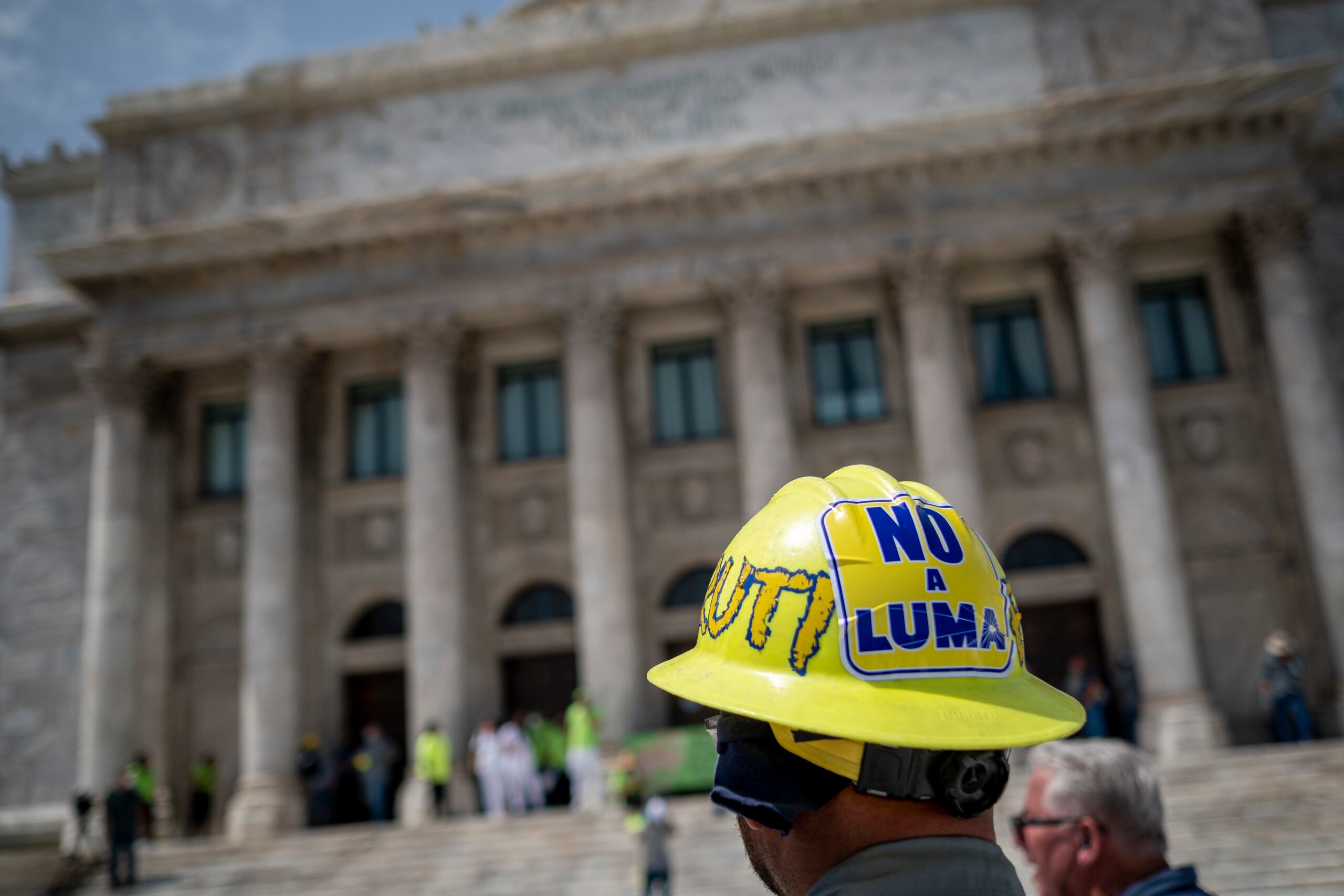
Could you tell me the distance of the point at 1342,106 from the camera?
23562mm

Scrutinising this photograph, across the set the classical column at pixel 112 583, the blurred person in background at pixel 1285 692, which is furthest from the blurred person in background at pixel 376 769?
the blurred person in background at pixel 1285 692

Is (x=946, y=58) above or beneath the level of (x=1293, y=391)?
above

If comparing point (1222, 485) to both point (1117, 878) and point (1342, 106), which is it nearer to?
point (1342, 106)

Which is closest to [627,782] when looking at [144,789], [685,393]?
[144,789]

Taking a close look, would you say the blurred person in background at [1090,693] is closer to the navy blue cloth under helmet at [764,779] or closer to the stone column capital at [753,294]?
the stone column capital at [753,294]

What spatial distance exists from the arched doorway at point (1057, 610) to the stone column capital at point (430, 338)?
11.2 metres

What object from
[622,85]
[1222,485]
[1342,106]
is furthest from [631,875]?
[1342,106]

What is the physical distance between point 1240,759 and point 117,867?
1609 centimetres

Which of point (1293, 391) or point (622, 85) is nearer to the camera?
point (1293, 391)

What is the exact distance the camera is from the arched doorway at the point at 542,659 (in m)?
23.5

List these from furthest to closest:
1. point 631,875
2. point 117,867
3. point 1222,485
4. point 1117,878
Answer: point 1222,485
point 117,867
point 631,875
point 1117,878

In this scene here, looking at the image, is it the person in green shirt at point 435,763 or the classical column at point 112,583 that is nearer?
the person in green shirt at point 435,763

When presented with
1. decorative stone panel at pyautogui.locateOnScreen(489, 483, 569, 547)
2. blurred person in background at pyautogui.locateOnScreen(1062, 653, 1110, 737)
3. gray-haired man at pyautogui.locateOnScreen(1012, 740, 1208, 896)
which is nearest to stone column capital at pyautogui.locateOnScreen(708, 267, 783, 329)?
decorative stone panel at pyautogui.locateOnScreen(489, 483, 569, 547)

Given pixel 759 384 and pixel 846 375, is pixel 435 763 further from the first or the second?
pixel 846 375
